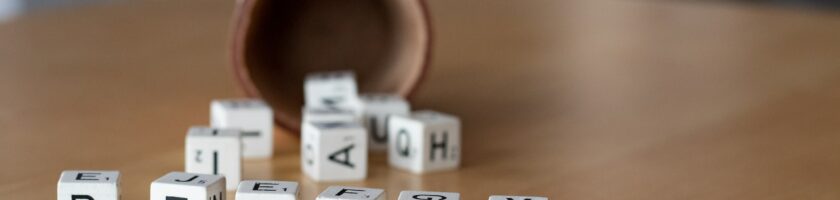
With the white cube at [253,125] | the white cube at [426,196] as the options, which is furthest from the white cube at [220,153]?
A: the white cube at [426,196]

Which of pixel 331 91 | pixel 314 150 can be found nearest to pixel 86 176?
pixel 314 150

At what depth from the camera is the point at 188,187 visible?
3.99 feet

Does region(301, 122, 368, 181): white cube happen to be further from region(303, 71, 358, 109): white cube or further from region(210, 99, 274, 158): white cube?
region(303, 71, 358, 109): white cube

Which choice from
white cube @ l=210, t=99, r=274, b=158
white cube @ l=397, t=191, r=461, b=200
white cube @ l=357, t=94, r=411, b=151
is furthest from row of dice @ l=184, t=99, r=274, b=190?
white cube @ l=397, t=191, r=461, b=200

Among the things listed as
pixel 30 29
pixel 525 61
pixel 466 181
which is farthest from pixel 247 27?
pixel 30 29

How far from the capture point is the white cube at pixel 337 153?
1.44 meters

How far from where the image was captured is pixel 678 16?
9.99 ft

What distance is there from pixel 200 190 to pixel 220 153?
0.63ft

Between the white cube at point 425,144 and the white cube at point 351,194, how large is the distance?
27 cm

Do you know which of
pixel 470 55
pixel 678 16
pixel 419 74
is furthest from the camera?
pixel 678 16

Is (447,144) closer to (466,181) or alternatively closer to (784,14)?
(466,181)

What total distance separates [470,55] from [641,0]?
0.99 m

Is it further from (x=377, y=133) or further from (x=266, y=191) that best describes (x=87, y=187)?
(x=377, y=133)

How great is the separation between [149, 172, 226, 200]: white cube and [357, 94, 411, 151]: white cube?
1.22ft
